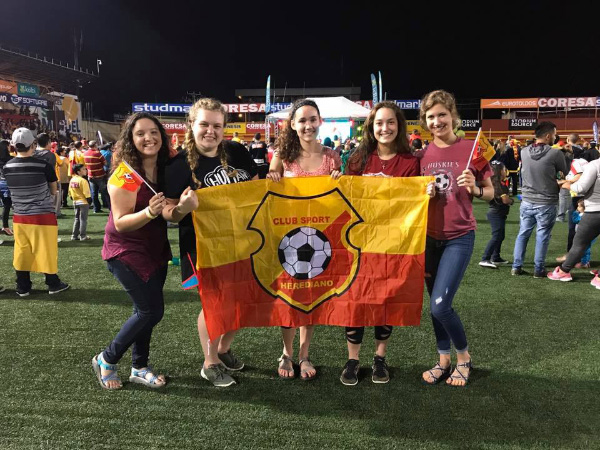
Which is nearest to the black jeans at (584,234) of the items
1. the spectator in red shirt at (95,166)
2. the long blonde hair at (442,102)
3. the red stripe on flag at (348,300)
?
the long blonde hair at (442,102)

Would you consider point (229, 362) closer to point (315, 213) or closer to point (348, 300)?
point (348, 300)

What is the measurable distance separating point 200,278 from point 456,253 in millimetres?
1632

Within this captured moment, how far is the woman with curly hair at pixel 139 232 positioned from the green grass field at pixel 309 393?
50 centimetres

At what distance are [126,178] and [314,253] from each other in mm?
1252

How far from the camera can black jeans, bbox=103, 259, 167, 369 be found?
2684 millimetres

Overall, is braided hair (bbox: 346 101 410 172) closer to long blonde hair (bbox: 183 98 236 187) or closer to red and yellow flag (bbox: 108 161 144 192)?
long blonde hair (bbox: 183 98 236 187)

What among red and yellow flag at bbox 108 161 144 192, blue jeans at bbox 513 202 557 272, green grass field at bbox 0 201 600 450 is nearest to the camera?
green grass field at bbox 0 201 600 450

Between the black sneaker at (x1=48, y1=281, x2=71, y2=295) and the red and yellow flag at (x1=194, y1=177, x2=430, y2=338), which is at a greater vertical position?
the red and yellow flag at (x1=194, y1=177, x2=430, y2=338)

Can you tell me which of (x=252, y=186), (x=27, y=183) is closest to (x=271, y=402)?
(x=252, y=186)

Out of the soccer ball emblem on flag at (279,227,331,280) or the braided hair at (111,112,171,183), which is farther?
the soccer ball emblem on flag at (279,227,331,280)

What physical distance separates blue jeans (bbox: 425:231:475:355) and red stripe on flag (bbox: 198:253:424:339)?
114mm

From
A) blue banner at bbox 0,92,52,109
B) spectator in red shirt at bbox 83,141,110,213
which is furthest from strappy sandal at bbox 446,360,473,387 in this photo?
blue banner at bbox 0,92,52,109

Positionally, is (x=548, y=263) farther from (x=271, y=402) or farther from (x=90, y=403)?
(x=90, y=403)

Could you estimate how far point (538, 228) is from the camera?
568cm
